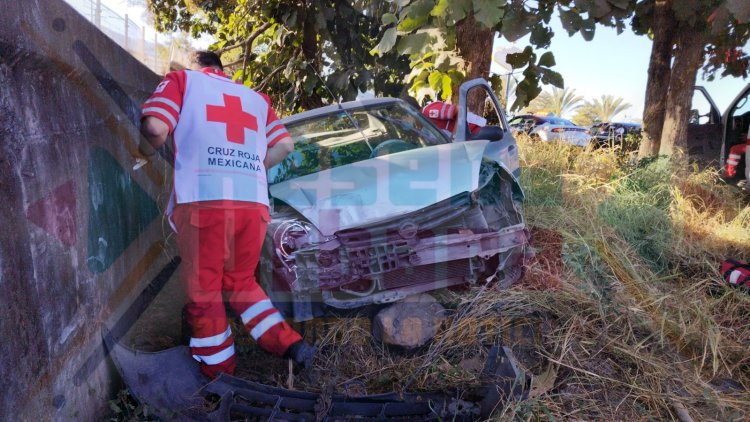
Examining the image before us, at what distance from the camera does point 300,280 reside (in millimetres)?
2912

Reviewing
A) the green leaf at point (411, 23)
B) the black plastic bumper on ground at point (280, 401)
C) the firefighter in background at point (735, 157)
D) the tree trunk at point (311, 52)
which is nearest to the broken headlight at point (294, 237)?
the black plastic bumper on ground at point (280, 401)

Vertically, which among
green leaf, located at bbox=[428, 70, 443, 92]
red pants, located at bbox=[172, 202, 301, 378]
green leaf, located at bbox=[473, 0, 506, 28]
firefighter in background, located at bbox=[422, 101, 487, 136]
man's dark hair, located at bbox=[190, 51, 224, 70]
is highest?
green leaf, located at bbox=[473, 0, 506, 28]

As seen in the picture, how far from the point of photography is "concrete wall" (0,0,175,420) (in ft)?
6.02

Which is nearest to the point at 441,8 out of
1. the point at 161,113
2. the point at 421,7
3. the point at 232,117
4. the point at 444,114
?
the point at 421,7

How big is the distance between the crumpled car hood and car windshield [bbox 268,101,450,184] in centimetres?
30

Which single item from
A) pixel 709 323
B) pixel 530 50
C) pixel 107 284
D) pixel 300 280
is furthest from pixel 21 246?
pixel 530 50

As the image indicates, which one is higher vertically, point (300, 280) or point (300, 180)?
point (300, 180)

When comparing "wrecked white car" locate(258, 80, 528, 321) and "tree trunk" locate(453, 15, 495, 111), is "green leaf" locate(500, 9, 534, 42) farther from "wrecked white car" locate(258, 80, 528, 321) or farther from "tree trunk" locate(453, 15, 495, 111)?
"wrecked white car" locate(258, 80, 528, 321)

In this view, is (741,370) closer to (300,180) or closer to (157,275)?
(300,180)

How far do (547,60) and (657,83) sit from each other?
3782mm

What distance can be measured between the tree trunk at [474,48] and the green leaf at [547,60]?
0.70 meters

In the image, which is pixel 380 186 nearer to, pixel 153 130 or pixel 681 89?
pixel 153 130

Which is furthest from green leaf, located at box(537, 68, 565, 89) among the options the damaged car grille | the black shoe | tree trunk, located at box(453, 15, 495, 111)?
the black shoe

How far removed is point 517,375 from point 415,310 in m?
0.77
